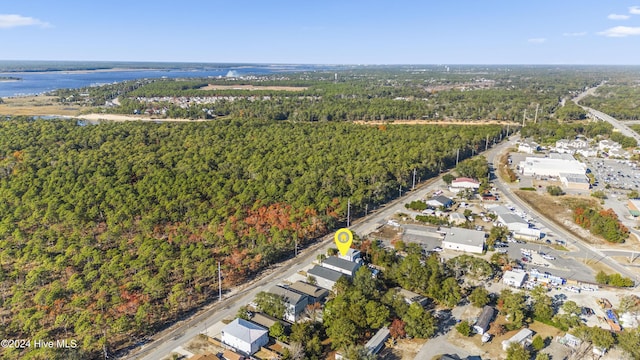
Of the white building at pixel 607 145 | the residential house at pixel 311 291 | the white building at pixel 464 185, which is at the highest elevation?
the white building at pixel 607 145

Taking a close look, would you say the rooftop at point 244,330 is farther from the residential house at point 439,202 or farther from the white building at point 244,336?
the residential house at point 439,202

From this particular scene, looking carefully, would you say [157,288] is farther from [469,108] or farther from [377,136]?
[469,108]

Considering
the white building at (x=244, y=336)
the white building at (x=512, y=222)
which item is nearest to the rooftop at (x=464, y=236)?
the white building at (x=512, y=222)

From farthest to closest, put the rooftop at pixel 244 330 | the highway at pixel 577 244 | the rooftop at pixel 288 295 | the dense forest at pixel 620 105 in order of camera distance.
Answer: the dense forest at pixel 620 105
the highway at pixel 577 244
the rooftop at pixel 288 295
the rooftop at pixel 244 330

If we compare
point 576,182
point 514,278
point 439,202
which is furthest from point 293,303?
point 576,182

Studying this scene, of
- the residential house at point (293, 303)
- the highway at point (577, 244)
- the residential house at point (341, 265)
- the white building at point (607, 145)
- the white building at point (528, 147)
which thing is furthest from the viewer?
the white building at point (607, 145)

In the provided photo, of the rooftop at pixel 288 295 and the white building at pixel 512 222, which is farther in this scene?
the white building at pixel 512 222

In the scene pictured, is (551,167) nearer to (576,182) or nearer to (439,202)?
(576,182)
